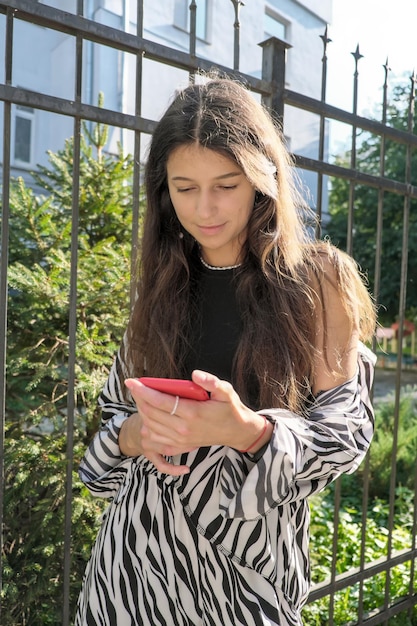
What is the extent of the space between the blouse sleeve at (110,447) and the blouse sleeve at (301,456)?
317 mm

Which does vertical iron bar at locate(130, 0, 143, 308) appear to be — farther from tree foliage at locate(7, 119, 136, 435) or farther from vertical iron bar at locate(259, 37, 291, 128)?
tree foliage at locate(7, 119, 136, 435)

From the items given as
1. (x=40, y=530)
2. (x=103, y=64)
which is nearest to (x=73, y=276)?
(x=40, y=530)

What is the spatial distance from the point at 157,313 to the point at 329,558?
3170 millimetres

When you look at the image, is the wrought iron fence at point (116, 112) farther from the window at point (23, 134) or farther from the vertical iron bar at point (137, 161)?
the window at point (23, 134)

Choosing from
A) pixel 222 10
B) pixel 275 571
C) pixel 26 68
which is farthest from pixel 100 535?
pixel 222 10

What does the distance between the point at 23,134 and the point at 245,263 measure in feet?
34.0

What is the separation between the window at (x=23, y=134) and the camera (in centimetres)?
1062

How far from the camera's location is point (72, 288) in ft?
5.44

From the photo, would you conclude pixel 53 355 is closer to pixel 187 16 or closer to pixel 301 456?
pixel 301 456

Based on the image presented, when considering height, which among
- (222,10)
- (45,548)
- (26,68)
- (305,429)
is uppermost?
(222,10)

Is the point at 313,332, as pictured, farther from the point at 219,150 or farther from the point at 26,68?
the point at 26,68

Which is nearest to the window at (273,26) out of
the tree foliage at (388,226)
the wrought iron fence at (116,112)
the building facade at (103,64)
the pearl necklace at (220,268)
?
the building facade at (103,64)

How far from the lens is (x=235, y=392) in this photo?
3.83 feet

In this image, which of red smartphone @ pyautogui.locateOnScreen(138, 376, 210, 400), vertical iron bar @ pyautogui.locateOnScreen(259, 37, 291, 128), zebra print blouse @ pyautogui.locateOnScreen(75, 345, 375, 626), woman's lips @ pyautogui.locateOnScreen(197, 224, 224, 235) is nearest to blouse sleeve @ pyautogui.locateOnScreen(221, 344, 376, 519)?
zebra print blouse @ pyautogui.locateOnScreen(75, 345, 375, 626)
